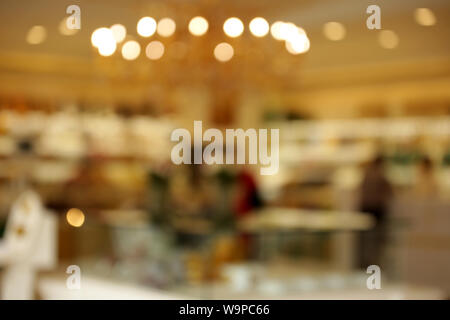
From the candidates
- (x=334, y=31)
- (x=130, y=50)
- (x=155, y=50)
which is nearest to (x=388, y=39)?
(x=334, y=31)

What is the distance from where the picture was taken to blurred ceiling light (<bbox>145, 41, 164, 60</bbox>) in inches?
227

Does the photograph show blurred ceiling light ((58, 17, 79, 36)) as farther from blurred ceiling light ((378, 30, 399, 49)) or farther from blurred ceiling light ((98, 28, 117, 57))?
blurred ceiling light ((378, 30, 399, 49))

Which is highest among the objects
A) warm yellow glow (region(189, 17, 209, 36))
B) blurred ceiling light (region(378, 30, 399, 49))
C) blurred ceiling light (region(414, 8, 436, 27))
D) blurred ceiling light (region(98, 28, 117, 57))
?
blurred ceiling light (region(378, 30, 399, 49))

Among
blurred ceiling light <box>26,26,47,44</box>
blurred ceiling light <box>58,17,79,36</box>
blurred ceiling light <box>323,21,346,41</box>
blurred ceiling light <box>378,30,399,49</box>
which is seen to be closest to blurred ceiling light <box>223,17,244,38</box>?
blurred ceiling light <box>58,17,79,36</box>

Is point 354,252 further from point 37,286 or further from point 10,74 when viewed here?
point 10,74

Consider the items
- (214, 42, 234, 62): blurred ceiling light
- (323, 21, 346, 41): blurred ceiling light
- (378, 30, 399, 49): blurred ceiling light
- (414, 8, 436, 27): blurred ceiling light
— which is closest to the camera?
(214, 42, 234, 62): blurred ceiling light

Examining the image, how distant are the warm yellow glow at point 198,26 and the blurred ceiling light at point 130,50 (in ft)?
1.53

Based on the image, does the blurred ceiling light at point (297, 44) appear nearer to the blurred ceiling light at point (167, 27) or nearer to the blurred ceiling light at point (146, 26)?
the blurred ceiling light at point (167, 27)

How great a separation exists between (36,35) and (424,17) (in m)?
4.61

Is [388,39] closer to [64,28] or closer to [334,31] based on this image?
[334,31]

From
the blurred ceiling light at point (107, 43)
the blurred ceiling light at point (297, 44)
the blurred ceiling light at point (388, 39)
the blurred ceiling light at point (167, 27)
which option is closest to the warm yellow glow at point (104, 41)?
the blurred ceiling light at point (107, 43)

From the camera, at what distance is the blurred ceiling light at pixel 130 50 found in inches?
215

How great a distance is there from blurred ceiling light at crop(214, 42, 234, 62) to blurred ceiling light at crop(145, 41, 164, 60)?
1.55 feet

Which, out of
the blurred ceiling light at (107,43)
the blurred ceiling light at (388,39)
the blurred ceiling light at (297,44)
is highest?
the blurred ceiling light at (388,39)
